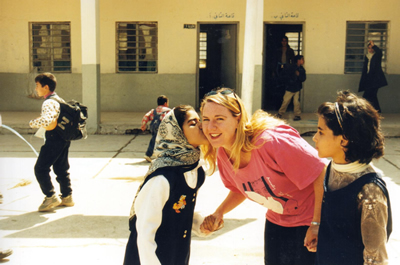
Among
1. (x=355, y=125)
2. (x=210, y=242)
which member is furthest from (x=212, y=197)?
(x=355, y=125)

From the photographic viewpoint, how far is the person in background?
227 centimetres

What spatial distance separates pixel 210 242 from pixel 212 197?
54.0 inches

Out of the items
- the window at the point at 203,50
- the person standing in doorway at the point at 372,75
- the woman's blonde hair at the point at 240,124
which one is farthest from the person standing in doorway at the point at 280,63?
the woman's blonde hair at the point at 240,124

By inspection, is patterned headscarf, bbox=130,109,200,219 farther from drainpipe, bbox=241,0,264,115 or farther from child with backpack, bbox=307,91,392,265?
drainpipe, bbox=241,0,264,115

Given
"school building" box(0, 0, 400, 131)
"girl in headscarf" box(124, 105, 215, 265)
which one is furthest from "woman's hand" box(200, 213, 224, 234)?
"school building" box(0, 0, 400, 131)

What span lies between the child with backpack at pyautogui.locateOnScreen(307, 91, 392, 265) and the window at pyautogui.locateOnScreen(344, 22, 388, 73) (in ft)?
34.0

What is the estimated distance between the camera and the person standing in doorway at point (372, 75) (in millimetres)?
10586

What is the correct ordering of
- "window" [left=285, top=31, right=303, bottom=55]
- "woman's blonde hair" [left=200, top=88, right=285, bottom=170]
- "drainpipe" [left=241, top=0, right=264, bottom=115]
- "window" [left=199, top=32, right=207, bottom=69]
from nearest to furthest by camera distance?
"woman's blonde hair" [left=200, top=88, right=285, bottom=170] < "drainpipe" [left=241, top=0, right=264, bottom=115] < "window" [left=285, top=31, right=303, bottom=55] < "window" [left=199, top=32, right=207, bottom=69]

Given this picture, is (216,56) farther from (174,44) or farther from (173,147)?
(173,147)

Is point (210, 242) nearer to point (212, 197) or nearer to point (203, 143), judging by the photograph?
point (212, 197)

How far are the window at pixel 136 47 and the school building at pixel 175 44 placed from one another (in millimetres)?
26

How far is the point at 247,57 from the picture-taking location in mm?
9328

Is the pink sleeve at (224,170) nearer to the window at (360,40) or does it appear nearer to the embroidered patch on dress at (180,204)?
the embroidered patch on dress at (180,204)

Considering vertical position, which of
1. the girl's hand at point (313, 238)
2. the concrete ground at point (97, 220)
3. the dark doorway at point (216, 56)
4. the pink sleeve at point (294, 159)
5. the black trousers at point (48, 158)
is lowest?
the concrete ground at point (97, 220)
